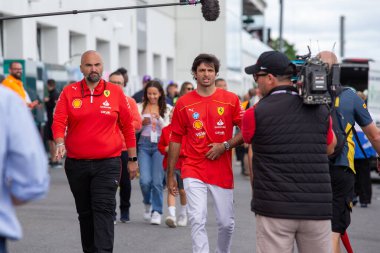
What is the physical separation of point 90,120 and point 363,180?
7.92 meters

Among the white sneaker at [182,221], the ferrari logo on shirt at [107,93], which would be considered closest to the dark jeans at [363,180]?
the white sneaker at [182,221]

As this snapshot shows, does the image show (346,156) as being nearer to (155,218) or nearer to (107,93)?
(107,93)

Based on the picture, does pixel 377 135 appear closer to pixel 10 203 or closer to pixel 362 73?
pixel 10 203

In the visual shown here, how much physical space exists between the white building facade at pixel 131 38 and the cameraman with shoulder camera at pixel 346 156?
647 inches

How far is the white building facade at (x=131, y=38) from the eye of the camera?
27.7 m

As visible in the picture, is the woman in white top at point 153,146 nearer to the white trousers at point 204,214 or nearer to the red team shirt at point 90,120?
the red team shirt at point 90,120

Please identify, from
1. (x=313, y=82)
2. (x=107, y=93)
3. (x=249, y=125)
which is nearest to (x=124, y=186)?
(x=107, y=93)

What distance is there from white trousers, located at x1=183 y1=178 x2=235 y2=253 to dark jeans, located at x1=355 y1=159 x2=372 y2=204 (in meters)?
7.58

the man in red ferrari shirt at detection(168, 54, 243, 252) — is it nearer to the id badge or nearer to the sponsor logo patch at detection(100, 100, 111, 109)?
the sponsor logo patch at detection(100, 100, 111, 109)

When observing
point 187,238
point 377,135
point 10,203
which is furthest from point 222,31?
point 10,203

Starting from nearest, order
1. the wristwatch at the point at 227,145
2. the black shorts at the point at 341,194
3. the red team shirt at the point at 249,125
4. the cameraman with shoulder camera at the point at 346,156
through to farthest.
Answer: the red team shirt at the point at 249,125
the cameraman with shoulder camera at the point at 346,156
the black shorts at the point at 341,194
the wristwatch at the point at 227,145

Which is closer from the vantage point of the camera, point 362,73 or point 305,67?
point 305,67

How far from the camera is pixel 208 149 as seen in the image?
27.7 feet

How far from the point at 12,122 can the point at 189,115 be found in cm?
438
